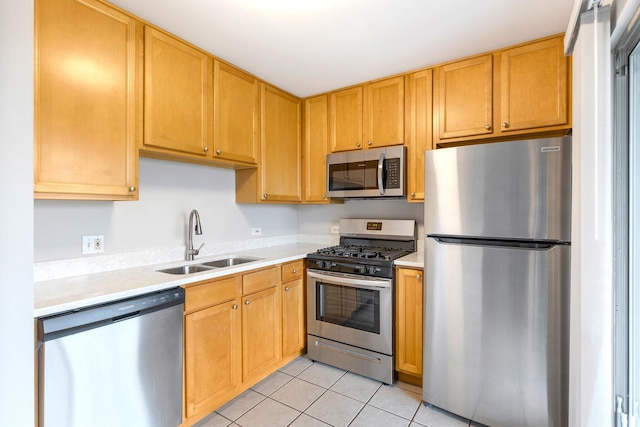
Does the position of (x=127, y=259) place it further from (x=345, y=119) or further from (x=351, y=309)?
(x=345, y=119)

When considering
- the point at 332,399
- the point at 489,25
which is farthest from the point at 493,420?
the point at 489,25

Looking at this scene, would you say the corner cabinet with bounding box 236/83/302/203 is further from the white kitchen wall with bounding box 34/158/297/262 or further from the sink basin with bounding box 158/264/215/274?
the sink basin with bounding box 158/264/215/274

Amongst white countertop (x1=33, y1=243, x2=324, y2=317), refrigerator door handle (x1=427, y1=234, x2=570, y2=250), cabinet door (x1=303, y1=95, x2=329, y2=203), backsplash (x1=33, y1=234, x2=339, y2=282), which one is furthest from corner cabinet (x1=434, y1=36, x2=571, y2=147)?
white countertop (x1=33, y1=243, x2=324, y2=317)

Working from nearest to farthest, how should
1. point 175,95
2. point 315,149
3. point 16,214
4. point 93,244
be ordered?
1. point 16,214
2. point 93,244
3. point 175,95
4. point 315,149

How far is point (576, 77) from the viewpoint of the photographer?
51.3 inches

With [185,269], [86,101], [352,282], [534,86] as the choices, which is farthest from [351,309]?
[86,101]

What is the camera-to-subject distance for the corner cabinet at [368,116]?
101 inches

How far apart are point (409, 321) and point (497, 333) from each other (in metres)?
0.60

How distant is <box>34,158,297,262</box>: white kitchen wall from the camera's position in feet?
5.64

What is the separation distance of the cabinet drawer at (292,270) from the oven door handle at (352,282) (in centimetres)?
8

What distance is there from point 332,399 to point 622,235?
1.86m

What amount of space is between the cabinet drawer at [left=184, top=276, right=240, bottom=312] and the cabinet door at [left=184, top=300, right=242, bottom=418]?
0.13 feet

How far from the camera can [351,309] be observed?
7.97ft

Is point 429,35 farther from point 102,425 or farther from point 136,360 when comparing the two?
point 102,425
